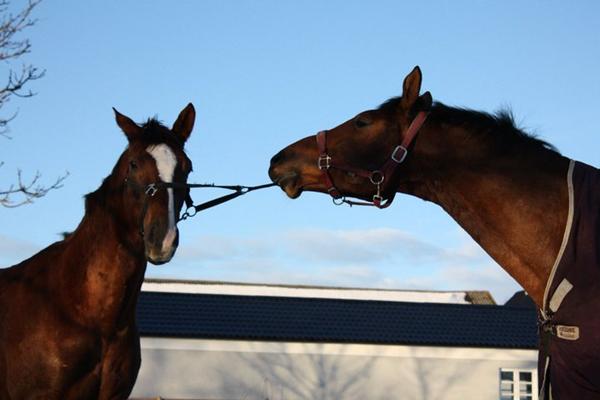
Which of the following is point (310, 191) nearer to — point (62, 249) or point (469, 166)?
point (469, 166)

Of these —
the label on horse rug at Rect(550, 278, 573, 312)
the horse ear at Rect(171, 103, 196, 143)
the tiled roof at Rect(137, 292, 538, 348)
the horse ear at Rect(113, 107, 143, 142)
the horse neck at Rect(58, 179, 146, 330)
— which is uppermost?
the tiled roof at Rect(137, 292, 538, 348)

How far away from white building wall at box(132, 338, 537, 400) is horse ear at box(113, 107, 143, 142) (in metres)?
26.0

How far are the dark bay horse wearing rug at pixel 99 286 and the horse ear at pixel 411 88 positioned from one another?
2.80 meters

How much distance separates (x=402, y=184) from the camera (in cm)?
597

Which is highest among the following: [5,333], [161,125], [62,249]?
[161,125]

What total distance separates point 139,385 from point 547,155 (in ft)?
99.2

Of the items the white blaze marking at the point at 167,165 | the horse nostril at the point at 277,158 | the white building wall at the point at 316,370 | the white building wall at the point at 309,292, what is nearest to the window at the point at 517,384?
the white building wall at the point at 316,370

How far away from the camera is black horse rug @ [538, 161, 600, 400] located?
5.07 meters

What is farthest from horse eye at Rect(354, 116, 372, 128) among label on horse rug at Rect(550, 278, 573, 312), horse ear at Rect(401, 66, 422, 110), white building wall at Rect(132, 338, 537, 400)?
white building wall at Rect(132, 338, 537, 400)

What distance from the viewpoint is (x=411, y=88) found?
585 cm

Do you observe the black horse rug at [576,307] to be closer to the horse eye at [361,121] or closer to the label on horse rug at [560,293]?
the label on horse rug at [560,293]

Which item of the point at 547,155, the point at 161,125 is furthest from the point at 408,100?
the point at 161,125

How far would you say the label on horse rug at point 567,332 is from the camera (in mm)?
5109

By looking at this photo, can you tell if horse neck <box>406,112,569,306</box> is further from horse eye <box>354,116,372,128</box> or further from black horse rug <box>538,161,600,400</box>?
horse eye <box>354,116,372,128</box>
